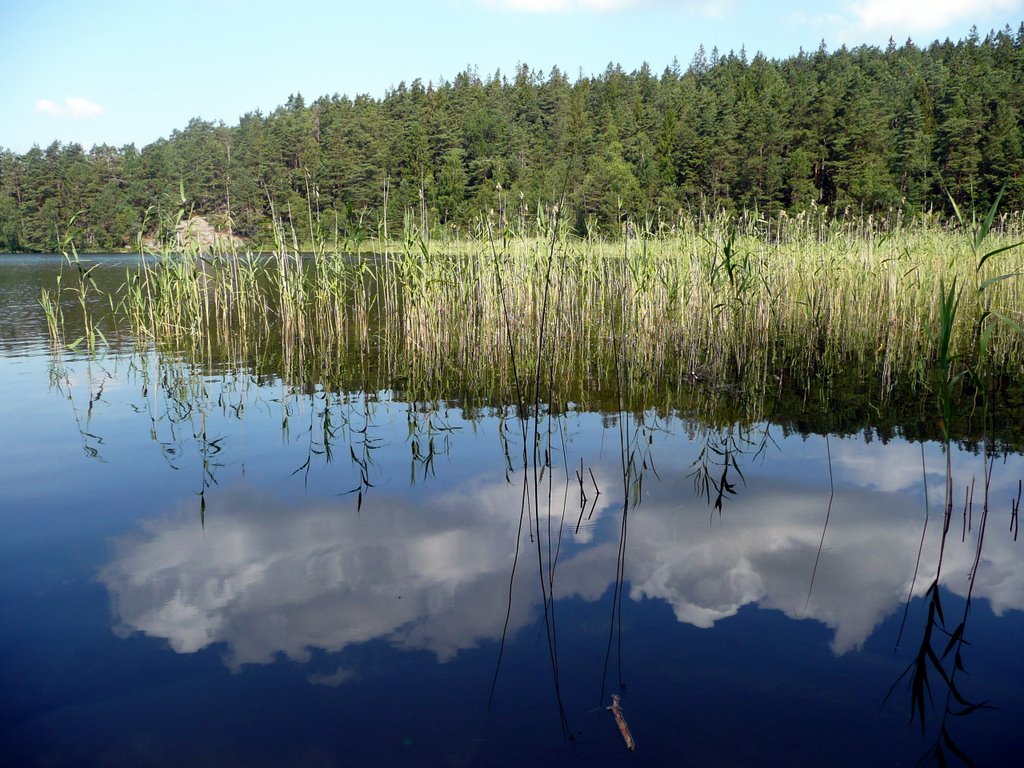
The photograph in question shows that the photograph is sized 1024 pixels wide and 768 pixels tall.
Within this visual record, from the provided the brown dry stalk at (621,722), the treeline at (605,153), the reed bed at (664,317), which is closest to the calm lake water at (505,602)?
the brown dry stalk at (621,722)

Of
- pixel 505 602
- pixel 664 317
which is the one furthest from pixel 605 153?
pixel 505 602

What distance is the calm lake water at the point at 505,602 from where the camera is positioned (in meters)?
1.91

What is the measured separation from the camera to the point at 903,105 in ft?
151

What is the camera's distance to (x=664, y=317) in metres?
6.74

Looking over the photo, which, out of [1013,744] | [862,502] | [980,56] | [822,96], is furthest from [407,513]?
[980,56]

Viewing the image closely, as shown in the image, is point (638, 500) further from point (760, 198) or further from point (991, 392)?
point (760, 198)

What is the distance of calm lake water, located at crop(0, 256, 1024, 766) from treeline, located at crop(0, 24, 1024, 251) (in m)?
24.6

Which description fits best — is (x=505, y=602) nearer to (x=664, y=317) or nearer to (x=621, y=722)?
(x=621, y=722)

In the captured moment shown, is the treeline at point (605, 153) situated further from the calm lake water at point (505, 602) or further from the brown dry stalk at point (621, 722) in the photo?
the brown dry stalk at point (621, 722)

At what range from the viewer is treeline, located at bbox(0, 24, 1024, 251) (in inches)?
1475

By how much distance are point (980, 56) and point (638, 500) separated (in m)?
69.0

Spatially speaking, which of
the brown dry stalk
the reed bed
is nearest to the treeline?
the reed bed

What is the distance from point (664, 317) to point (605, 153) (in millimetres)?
43745

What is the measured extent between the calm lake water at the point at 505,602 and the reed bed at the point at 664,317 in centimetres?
197
